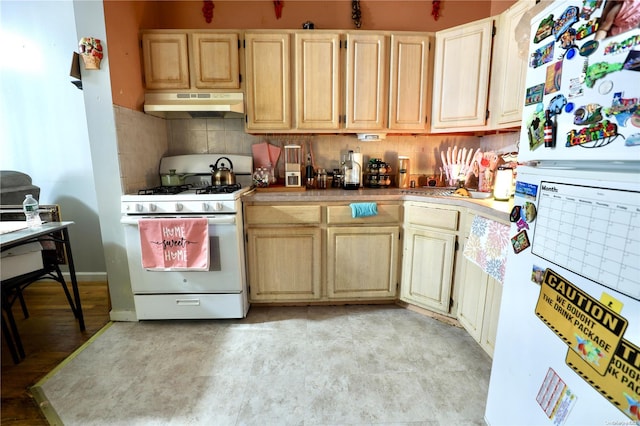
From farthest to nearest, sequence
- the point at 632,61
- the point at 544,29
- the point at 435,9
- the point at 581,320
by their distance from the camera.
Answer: the point at 435,9 → the point at 544,29 → the point at 581,320 → the point at 632,61

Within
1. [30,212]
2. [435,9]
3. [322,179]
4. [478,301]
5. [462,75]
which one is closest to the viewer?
[478,301]

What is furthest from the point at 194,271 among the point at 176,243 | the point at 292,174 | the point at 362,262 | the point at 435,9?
the point at 435,9

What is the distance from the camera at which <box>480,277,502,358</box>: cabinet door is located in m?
1.60

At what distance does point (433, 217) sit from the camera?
2125 mm

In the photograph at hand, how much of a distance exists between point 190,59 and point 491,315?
2.71 metres

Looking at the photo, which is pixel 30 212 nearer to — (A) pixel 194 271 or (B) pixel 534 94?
(A) pixel 194 271

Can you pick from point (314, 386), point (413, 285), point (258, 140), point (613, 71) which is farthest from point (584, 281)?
point (258, 140)

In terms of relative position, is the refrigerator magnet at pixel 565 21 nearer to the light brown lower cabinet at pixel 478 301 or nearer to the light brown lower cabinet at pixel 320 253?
the light brown lower cabinet at pixel 478 301

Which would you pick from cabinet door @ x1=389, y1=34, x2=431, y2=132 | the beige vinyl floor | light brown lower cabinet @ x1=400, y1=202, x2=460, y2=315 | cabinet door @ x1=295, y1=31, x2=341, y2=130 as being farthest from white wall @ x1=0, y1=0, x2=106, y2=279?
light brown lower cabinet @ x1=400, y1=202, x2=460, y2=315

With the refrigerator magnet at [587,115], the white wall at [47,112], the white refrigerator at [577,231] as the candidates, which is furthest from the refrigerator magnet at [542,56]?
the white wall at [47,112]

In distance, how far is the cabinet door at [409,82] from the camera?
2.33m

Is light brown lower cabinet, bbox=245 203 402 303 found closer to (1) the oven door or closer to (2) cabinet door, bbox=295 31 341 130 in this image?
(1) the oven door

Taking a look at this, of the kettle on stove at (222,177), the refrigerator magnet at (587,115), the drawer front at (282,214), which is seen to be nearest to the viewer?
the refrigerator magnet at (587,115)

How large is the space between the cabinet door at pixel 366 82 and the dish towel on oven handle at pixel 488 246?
3.76 feet
